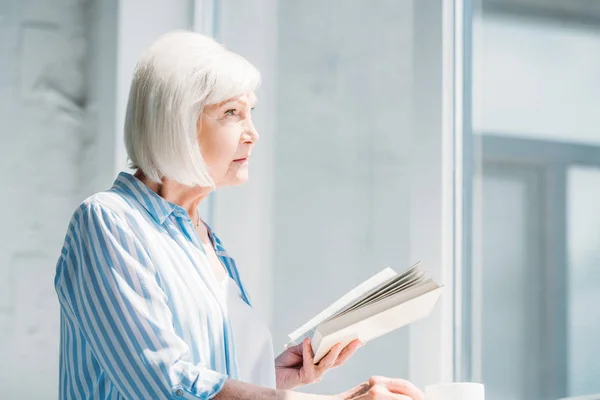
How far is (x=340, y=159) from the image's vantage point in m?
1.79

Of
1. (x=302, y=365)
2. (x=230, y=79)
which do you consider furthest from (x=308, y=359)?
(x=230, y=79)

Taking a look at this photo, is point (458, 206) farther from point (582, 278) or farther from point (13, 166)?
point (13, 166)

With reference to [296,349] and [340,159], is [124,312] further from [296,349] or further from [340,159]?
[340,159]

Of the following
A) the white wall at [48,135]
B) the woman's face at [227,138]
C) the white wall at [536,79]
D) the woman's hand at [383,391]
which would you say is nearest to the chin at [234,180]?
the woman's face at [227,138]

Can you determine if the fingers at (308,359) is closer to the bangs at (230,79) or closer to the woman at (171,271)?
the woman at (171,271)

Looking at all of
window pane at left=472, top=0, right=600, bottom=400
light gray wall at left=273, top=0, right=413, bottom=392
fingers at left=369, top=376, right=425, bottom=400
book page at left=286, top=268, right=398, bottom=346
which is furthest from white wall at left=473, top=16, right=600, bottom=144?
fingers at left=369, top=376, right=425, bottom=400

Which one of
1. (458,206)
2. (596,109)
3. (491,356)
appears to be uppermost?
(596,109)

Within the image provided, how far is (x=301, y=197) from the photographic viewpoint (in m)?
1.93

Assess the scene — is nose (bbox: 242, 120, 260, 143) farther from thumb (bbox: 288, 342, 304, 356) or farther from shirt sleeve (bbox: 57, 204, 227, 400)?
thumb (bbox: 288, 342, 304, 356)

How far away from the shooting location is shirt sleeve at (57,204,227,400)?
0.97 metres

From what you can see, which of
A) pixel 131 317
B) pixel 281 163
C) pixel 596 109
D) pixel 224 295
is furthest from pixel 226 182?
pixel 281 163

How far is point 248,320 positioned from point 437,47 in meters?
0.64

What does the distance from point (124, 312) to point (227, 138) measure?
326mm

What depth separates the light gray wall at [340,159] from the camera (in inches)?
64.2
